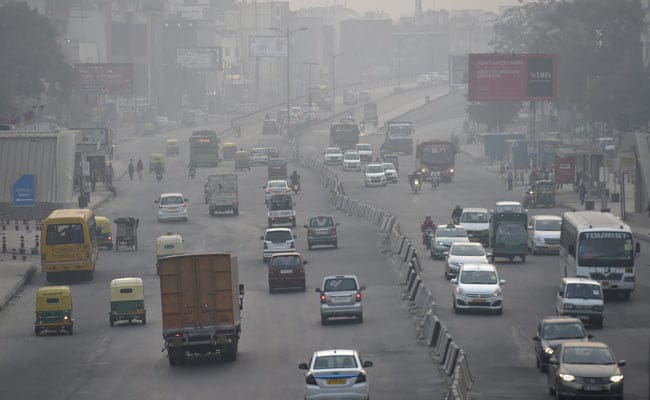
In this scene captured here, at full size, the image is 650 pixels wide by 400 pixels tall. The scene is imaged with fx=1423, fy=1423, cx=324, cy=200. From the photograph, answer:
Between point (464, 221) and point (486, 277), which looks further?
point (464, 221)

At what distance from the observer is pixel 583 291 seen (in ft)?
129

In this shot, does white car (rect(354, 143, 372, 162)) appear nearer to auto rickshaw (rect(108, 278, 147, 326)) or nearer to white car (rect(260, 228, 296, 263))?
white car (rect(260, 228, 296, 263))

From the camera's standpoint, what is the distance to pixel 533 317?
42.4 m

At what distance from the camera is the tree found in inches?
5868

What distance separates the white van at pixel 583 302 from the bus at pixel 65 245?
2225 cm

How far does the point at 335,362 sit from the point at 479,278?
1540 cm

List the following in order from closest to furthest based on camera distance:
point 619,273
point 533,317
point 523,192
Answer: point 533,317 → point 619,273 → point 523,192

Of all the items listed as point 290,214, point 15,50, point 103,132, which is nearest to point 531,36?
point 15,50

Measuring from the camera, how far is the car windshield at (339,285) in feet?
138

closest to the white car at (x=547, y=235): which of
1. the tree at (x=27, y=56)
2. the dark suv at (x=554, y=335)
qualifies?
the dark suv at (x=554, y=335)

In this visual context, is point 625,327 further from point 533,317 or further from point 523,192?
point 523,192

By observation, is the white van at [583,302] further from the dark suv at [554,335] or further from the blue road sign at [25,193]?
the blue road sign at [25,193]

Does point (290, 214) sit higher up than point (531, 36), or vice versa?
point (531, 36)

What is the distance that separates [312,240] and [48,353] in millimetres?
26342
